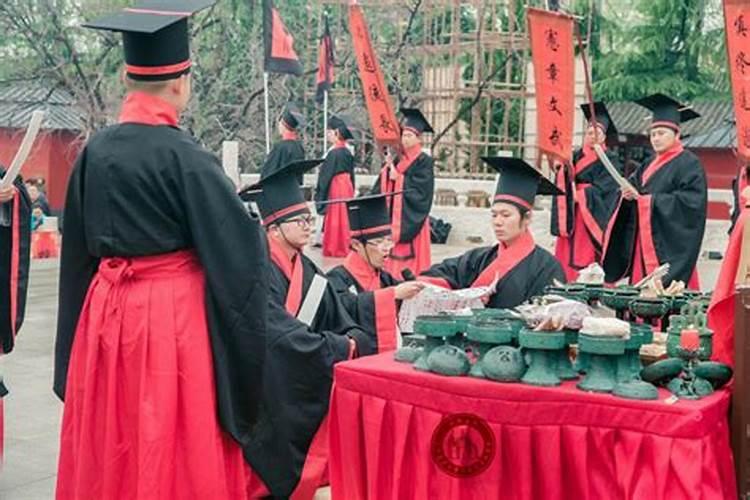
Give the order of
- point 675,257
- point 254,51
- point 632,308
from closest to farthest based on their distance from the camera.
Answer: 1. point 632,308
2. point 675,257
3. point 254,51

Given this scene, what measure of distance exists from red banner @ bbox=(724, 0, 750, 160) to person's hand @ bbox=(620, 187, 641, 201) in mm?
825

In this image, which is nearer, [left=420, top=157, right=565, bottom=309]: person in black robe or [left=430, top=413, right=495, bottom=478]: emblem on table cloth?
[left=430, top=413, right=495, bottom=478]: emblem on table cloth

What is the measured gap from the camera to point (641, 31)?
24922mm

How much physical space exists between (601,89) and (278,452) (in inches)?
888

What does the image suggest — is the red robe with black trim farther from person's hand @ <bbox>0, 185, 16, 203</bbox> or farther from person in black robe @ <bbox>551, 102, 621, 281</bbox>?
person's hand @ <bbox>0, 185, 16, 203</bbox>

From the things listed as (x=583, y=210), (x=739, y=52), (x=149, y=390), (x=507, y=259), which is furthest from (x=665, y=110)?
(x=149, y=390)

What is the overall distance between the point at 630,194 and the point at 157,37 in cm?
458

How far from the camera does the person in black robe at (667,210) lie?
7.04 m

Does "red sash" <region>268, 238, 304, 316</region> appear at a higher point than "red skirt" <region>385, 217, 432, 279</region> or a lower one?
higher

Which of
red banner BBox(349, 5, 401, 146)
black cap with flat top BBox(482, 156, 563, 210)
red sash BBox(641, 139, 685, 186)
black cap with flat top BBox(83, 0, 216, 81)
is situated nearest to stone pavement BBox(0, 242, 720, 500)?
black cap with flat top BBox(482, 156, 563, 210)

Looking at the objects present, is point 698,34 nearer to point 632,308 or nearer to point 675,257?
point 675,257

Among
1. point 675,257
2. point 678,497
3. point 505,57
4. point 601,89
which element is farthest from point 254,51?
point 678,497

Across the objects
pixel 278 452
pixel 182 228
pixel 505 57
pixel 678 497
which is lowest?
pixel 278 452

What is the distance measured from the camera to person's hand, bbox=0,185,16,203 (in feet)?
15.9
